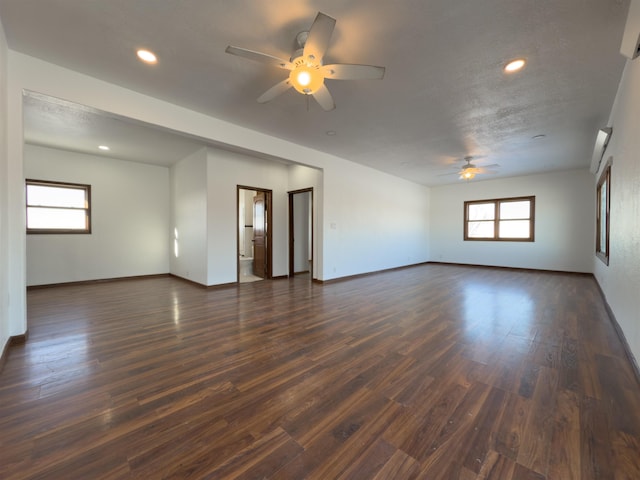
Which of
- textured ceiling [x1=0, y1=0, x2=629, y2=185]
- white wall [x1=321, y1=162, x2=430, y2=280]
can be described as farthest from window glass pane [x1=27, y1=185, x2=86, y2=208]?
white wall [x1=321, y1=162, x2=430, y2=280]

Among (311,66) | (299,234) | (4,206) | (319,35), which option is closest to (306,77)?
(311,66)

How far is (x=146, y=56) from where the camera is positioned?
2.59 meters

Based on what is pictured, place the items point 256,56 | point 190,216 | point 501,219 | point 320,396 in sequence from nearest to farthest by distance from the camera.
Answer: point 320,396 < point 256,56 < point 190,216 < point 501,219

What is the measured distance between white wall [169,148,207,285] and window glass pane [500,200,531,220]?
8.30 meters

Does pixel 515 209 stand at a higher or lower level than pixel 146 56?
lower

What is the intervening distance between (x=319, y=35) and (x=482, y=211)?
27.4 feet

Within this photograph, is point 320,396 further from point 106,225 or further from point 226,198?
point 106,225

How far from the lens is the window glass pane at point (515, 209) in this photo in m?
7.70

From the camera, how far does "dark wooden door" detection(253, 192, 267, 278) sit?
21.9 feet

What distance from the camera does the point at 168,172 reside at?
7.03 m

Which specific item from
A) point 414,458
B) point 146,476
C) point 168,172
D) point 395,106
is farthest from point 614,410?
point 168,172

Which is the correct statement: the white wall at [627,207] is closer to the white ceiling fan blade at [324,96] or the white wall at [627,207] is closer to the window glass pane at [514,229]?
the white ceiling fan blade at [324,96]

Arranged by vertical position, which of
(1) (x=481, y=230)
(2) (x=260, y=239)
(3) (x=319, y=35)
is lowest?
(2) (x=260, y=239)

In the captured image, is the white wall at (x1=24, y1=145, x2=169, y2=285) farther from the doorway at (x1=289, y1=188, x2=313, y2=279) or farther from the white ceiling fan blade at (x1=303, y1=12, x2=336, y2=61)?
the white ceiling fan blade at (x1=303, y1=12, x2=336, y2=61)
